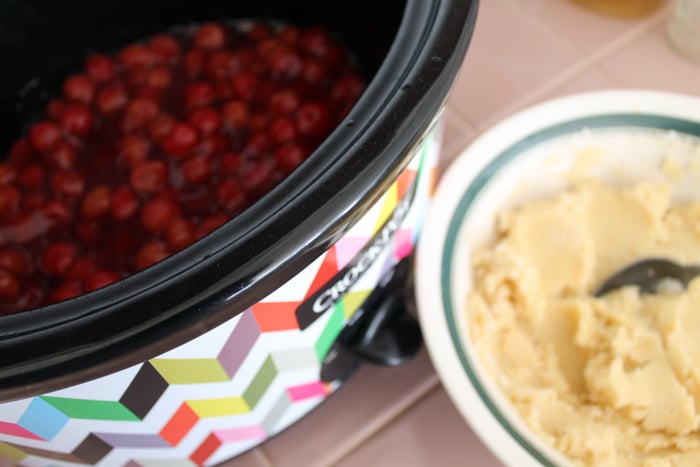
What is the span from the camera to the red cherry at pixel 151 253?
1.81ft

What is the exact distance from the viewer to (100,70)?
692mm

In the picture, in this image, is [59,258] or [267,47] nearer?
[59,258]

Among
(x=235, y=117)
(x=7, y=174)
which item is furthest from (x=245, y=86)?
(x=7, y=174)

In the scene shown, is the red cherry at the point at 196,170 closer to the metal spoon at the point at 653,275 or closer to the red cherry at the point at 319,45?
the red cherry at the point at 319,45

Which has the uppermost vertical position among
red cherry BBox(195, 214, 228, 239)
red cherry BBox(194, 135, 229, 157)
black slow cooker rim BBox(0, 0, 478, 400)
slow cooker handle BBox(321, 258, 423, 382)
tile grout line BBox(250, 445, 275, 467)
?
black slow cooker rim BBox(0, 0, 478, 400)

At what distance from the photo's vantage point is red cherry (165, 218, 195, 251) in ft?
1.83

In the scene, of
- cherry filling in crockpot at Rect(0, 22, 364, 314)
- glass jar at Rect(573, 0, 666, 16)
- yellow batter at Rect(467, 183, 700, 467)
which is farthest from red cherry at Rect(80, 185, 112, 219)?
glass jar at Rect(573, 0, 666, 16)

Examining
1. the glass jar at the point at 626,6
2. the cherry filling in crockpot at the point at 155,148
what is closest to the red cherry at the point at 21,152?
the cherry filling in crockpot at the point at 155,148

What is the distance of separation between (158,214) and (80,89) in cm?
20

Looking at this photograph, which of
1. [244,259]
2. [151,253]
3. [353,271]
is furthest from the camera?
[151,253]

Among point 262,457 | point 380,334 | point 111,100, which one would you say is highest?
point 111,100

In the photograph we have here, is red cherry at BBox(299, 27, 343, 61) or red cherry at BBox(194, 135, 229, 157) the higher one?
red cherry at BBox(299, 27, 343, 61)

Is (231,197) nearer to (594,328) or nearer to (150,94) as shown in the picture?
(150,94)

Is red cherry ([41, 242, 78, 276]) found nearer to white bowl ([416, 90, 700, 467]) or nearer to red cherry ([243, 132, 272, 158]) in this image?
red cherry ([243, 132, 272, 158])
